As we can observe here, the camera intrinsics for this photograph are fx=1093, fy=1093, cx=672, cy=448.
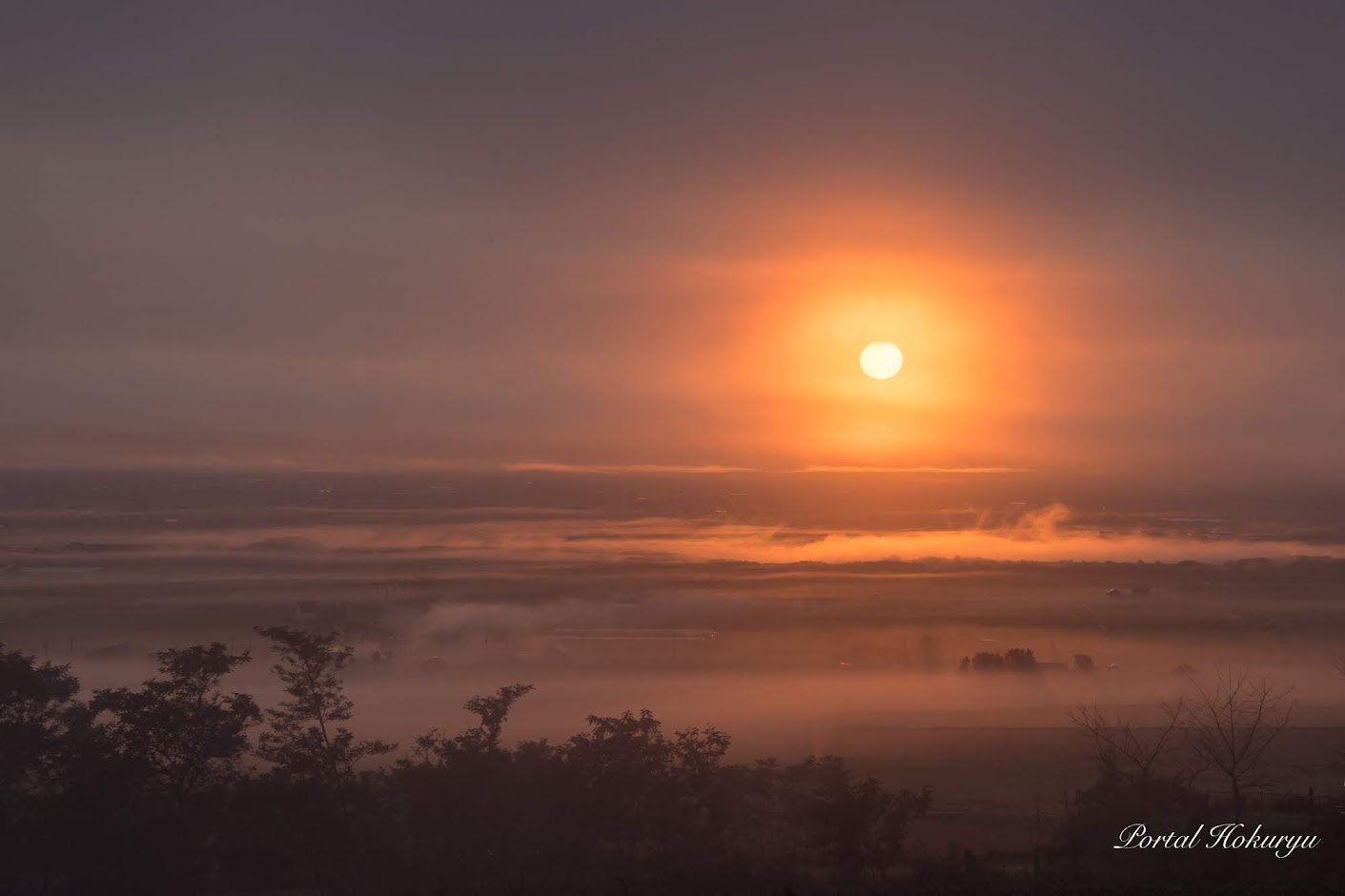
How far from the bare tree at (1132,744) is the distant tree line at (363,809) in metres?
5.52

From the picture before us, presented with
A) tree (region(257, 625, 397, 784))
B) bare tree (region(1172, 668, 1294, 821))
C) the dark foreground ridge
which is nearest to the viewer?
the dark foreground ridge

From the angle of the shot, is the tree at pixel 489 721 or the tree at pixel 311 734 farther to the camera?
the tree at pixel 489 721

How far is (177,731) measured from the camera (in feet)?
90.2

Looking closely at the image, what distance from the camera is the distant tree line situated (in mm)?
25062

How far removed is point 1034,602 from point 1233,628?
36.0 ft

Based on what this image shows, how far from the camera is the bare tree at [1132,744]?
28.6 meters

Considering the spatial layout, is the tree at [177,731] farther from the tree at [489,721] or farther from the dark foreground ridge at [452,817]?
the tree at [489,721]

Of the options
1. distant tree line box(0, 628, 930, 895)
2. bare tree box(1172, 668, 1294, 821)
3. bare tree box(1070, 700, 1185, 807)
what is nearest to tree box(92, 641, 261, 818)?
distant tree line box(0, 628, 930, 895)

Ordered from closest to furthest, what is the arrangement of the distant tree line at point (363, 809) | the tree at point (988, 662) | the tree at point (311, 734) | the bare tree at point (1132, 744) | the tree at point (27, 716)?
the distant tree line at point (363, 809)
the tree at point (27, 716)
the tree at point (311, 734)
the bare tree at point (1132, 744)
the tree at point (988, 662)

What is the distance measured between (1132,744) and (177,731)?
29.6 metres

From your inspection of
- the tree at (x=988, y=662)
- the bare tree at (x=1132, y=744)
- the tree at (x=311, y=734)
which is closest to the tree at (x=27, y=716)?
the tree at (x=311, y=734)

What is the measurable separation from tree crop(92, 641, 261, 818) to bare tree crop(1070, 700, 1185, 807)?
22.8 m

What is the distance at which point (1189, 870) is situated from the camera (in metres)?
23.5

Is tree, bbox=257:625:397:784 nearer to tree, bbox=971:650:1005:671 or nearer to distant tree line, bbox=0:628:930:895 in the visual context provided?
distant tree line, bbox=0:628:930:895
